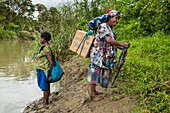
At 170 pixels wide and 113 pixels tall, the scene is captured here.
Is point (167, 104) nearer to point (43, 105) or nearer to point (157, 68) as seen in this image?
point (157, 68)

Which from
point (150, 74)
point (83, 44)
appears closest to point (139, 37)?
point (150, 74)

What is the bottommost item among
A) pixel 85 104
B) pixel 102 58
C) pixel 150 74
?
pixel 85 104

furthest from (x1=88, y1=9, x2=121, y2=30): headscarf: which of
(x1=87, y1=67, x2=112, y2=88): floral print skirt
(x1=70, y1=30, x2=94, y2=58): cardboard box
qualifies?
(x1=87, y1=67, x2=112, y2=88): floral print skirt

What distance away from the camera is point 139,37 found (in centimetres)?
774

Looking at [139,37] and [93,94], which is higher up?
[139,37]

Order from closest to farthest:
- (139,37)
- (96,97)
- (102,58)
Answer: (102,58), (96,97), (139,37)

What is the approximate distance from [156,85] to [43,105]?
6.35 ft

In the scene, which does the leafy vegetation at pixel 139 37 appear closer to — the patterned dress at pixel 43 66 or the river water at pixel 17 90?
the patterned dress at pixel 43 66

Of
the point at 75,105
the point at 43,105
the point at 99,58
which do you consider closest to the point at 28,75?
the point at 43,105

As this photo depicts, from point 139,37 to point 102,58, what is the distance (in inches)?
179

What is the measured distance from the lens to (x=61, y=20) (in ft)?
32.6

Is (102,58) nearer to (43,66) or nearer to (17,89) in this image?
(43,66)

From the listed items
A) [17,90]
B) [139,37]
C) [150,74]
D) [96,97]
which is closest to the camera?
[96,97]

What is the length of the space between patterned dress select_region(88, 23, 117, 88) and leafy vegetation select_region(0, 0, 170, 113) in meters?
0.44
